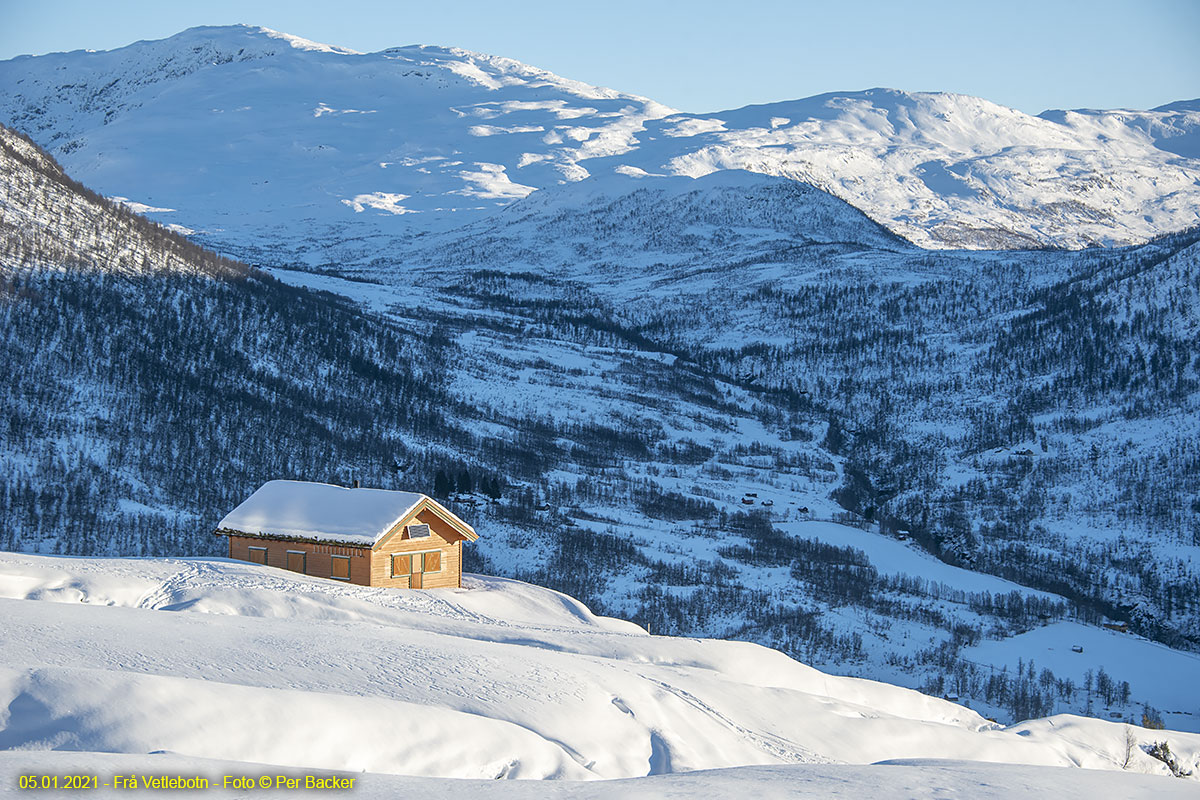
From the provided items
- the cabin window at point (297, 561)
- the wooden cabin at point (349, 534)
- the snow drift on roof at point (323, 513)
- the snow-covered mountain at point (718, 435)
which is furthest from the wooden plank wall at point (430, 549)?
the snow-covered mountain at point (718, 435)

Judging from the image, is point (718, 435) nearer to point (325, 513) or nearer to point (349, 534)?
point (325, 513)

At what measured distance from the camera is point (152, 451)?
210 feet

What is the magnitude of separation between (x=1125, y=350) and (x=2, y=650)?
110 meters

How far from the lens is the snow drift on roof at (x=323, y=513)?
3136cm

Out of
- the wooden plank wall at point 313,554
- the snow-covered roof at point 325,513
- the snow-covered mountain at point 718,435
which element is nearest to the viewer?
the wooden plank wall at point 313,554

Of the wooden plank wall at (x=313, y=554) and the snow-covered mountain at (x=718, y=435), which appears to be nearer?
the wooden plank wall at (x=313, y=554)

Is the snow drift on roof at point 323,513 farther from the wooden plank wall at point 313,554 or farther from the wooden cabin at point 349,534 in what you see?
the wooden plank wall at point 313,554

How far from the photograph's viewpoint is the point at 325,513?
32.3 m

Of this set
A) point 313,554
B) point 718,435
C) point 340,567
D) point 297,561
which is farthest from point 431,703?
point 718,435

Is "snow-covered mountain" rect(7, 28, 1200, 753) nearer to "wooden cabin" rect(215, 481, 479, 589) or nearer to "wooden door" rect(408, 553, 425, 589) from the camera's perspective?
"wooden cabin" rect(215, 481, 479, 589)

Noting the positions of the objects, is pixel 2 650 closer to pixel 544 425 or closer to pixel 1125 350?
pixel 544 425

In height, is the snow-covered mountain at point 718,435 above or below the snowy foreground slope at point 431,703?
below

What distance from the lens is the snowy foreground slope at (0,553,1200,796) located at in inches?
516

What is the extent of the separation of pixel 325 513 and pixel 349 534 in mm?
1460
